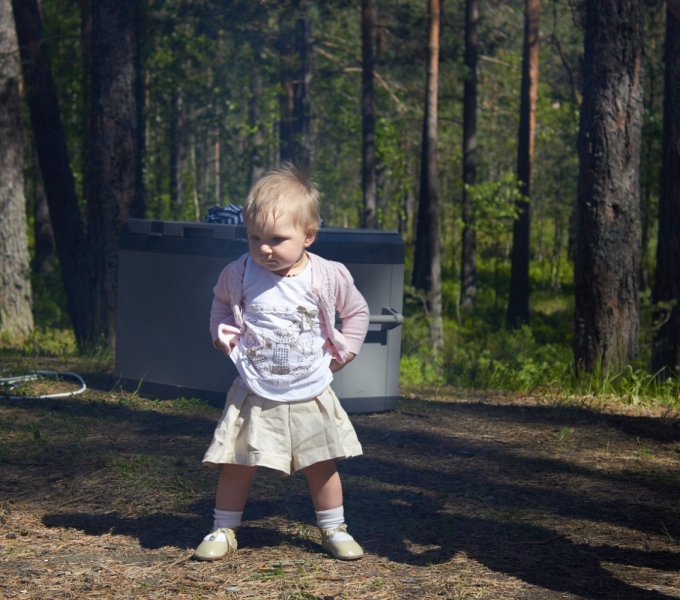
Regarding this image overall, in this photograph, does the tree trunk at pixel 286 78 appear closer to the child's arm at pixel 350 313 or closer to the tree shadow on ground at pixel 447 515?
the tree shadow on ground at pixel 447 515

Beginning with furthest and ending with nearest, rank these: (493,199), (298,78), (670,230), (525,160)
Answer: (298,78) < (525,160) < (493,199) < (670,230)

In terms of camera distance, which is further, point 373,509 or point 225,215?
point 225,215

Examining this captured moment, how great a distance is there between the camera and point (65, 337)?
1384 centimetres

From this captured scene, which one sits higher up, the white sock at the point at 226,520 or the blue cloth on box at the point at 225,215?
the blue cloth on box at the point at 225,215

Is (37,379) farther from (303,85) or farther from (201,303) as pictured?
(303,85)

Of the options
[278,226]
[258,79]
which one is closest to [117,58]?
[278,226]

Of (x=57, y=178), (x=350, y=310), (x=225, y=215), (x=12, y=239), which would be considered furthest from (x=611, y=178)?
(x=12, y=239)

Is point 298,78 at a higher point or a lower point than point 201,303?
higher

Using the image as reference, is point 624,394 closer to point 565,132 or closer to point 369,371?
point 369,371

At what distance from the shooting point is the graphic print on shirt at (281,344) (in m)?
3.08

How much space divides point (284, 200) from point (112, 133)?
567 cm

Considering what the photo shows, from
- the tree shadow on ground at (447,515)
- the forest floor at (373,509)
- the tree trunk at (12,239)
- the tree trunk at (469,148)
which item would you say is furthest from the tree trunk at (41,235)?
the tree shadow on ground at (447,515)

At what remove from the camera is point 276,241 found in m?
3.05

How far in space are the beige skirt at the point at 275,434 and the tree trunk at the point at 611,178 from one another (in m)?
4.31
